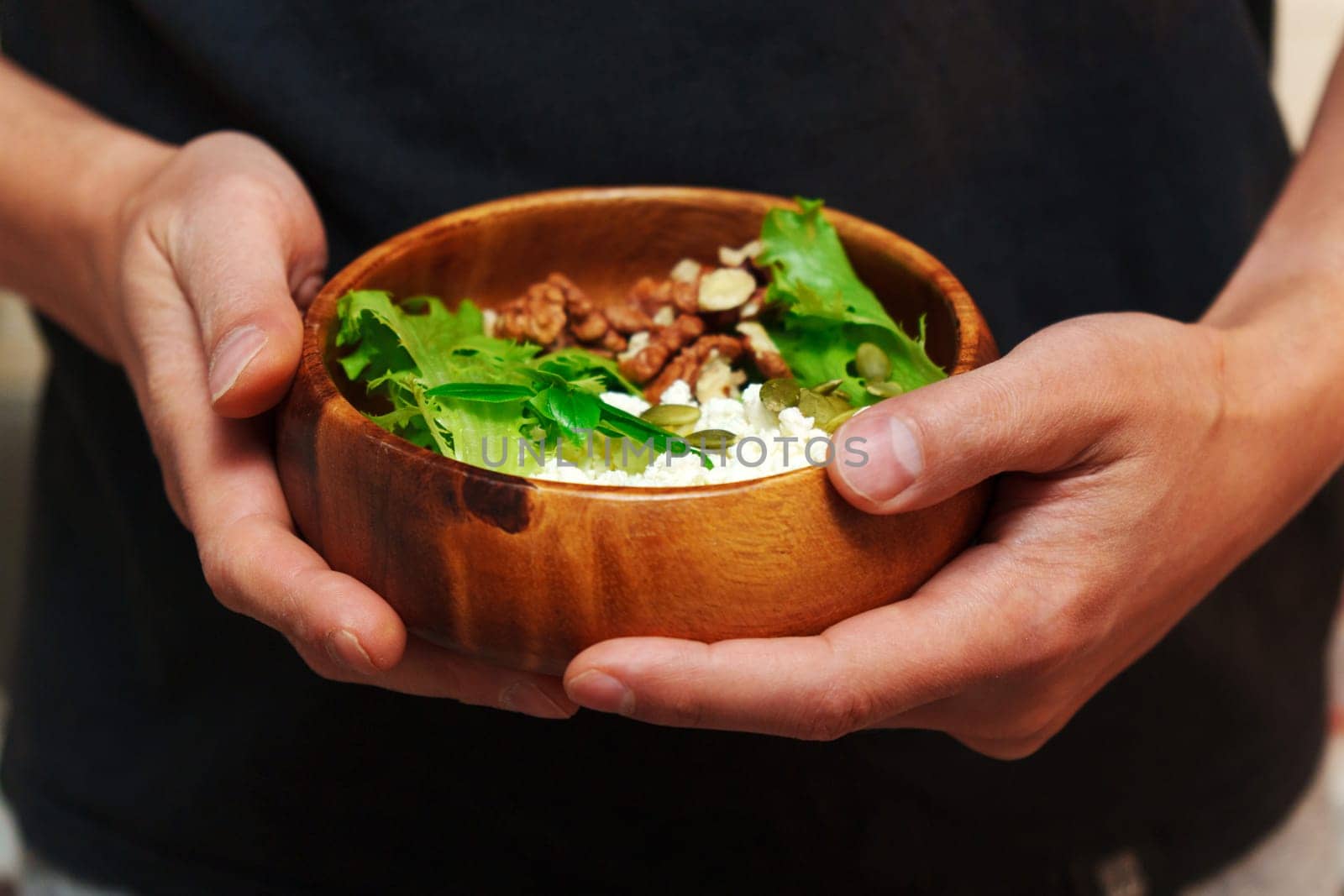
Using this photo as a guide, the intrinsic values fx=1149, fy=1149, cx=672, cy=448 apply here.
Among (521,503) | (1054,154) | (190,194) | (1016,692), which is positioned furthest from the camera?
(1054,154)

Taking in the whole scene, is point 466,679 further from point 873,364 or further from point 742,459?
point 873,364

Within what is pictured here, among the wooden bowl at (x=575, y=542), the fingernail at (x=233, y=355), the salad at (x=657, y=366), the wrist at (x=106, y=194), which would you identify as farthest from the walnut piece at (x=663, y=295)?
the wrist at (x=106, y=194)

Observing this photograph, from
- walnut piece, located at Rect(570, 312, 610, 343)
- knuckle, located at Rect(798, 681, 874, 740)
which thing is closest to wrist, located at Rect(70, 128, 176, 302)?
walnut piece, located at Rect(570, 312, 610, 343)

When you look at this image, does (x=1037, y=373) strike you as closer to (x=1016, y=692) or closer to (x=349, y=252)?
(x=1016, y=692)

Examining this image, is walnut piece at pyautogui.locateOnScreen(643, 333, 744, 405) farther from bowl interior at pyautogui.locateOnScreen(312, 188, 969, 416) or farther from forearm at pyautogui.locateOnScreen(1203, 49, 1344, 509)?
forearm at pyautogui.locateOnScreen(1203, 49, 1344, 509)

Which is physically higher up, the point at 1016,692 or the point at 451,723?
the point at 1016,692

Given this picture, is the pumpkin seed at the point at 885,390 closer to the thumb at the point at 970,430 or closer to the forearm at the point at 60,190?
the thumb at the point at 970,430

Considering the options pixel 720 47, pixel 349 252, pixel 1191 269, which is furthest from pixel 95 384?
pixel 1191 269

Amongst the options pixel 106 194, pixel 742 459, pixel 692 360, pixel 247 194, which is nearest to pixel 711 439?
pixel 742 459
